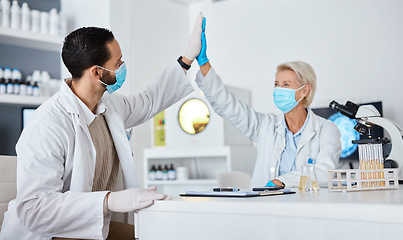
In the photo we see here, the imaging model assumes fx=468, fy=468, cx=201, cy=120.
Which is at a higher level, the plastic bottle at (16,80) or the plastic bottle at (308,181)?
the plastic bottle at (16,80)

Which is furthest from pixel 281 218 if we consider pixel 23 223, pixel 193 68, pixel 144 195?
pixel 193 68

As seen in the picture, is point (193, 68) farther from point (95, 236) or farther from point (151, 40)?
point (95, 236)

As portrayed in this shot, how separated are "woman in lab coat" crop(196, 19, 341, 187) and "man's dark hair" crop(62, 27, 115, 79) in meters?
0.61

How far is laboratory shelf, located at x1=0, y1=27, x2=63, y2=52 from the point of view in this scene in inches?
142

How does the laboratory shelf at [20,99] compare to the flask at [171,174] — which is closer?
the laboratory shelf at [20,99]

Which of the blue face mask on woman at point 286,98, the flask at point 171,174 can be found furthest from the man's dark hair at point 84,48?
the flask at point 171,174

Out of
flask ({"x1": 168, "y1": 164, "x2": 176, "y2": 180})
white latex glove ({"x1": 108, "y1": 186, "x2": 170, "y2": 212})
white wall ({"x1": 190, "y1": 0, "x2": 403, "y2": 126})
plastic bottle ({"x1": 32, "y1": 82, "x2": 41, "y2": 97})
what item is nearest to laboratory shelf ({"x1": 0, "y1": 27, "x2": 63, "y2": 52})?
plastic bottle ({"x1": 32, "y1": 82, "x2": 41, "y2": 97})

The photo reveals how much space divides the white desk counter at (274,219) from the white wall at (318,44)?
297cm

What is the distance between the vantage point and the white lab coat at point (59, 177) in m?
1.54

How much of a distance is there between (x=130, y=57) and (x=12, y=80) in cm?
115

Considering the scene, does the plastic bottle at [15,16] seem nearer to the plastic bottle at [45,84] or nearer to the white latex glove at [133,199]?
the plastic bottle at [45,84]

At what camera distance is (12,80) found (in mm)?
3676

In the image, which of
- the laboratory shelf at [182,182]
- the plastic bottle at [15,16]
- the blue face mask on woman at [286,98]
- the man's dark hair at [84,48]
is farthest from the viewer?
the laboratory shelf at [182,182]

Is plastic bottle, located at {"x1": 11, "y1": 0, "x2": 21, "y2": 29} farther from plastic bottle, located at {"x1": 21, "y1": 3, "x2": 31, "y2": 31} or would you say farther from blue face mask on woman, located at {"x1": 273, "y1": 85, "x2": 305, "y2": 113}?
blue face mask on woman, located at {"x1": 273, "y1": 85, "x2": 305, "y2": 113}
